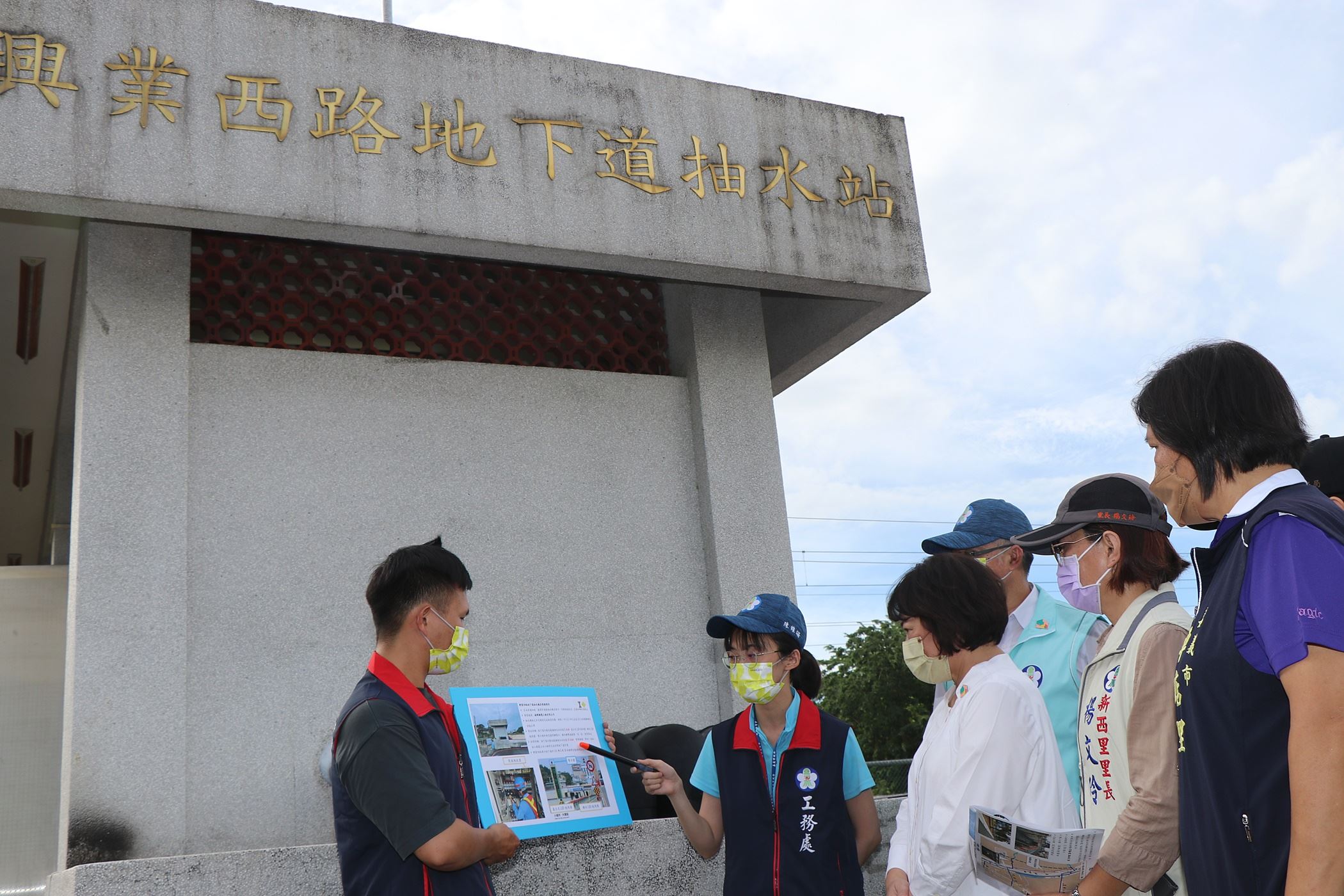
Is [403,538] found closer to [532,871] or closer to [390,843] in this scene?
[532,871]

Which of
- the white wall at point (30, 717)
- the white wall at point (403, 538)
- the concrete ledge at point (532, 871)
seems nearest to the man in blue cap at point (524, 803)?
the concrete ledge at point (532, 871)

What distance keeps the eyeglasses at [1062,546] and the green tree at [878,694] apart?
23.2 meters

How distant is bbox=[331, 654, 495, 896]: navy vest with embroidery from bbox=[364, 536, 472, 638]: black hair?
0.14 m

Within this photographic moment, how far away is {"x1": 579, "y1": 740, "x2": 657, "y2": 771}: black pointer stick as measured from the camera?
3.86 meters

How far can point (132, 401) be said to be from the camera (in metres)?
5.89

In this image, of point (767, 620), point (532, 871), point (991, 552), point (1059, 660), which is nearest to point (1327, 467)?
point (1059, 660)

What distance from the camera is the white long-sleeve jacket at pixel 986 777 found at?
2.89 m

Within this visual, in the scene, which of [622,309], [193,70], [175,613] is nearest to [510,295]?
[622,309]

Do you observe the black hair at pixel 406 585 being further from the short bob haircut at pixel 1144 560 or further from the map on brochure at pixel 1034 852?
the short bob haircut at pixel 1144 560

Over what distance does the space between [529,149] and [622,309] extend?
1577mm

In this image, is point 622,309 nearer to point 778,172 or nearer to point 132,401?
point 778,172

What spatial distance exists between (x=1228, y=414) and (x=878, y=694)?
2637 cm

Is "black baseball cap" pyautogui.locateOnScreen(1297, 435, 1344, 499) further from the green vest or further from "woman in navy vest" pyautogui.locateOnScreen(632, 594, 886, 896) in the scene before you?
"woman in navy vest" pyautogui.locateOnScreen(632, 594, 886, 896)

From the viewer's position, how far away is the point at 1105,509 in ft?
10.4
